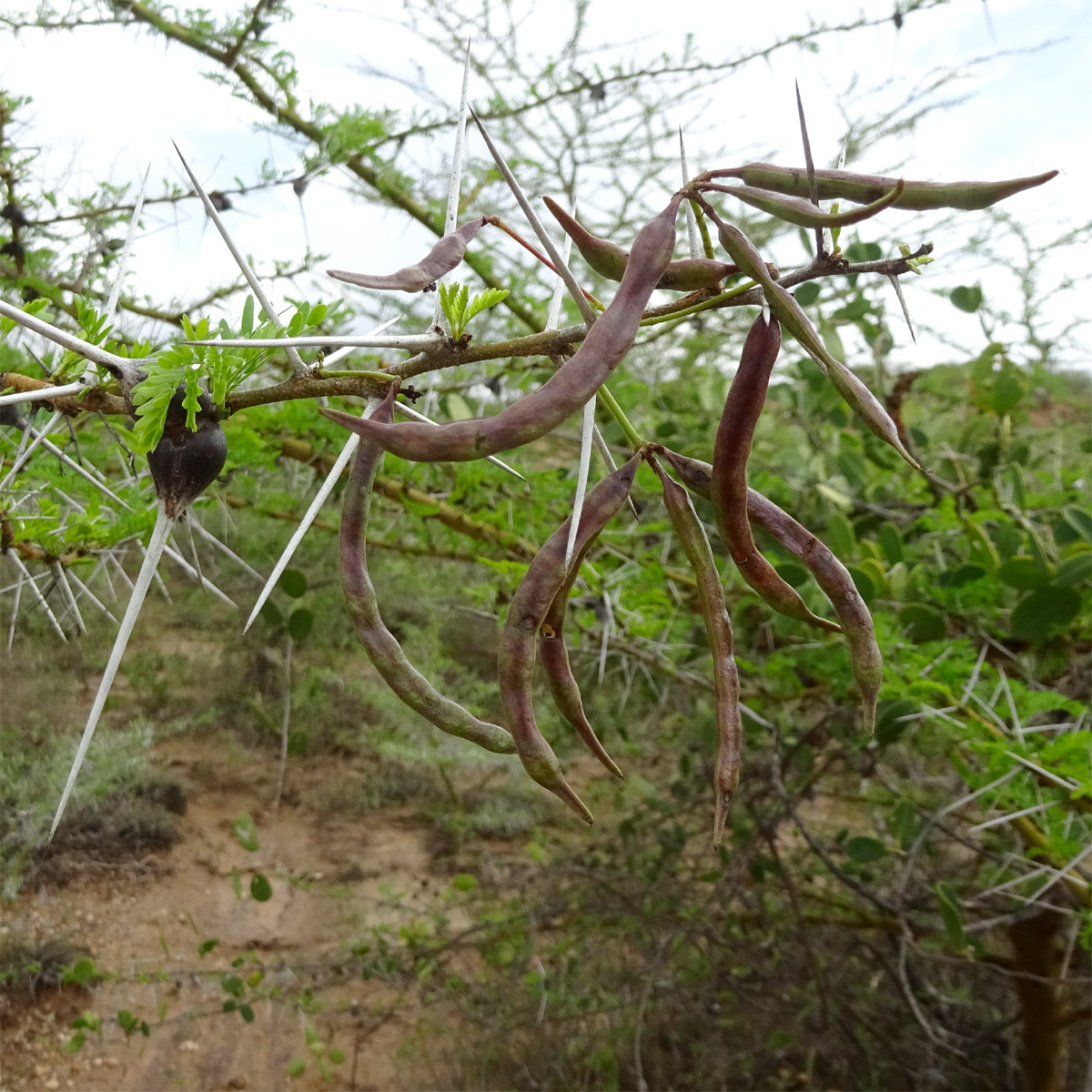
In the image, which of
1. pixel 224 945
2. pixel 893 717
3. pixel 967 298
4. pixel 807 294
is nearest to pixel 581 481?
pixel 893 717

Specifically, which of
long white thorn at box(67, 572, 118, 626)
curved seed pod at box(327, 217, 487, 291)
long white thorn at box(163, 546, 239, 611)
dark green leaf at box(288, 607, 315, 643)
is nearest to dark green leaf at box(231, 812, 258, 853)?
dark green leaf at box(288, 607, 315, 643)

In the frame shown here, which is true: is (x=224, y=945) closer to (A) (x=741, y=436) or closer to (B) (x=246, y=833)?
(B) (x=246, y=833)

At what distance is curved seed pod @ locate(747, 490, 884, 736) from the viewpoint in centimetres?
29

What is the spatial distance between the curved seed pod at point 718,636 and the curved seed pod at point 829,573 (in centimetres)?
1

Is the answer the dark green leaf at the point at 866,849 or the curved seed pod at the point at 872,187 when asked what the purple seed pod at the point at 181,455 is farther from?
the dark green leaf at the point at 866,849

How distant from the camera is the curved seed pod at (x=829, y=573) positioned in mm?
289

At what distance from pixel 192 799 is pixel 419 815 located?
1.74 ft

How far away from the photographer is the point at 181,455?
31 cm

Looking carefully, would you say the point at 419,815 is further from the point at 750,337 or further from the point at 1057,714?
the point at 750,337

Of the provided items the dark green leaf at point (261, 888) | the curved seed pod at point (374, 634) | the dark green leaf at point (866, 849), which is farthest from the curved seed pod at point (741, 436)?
the dark green leaf at point (261, 888)

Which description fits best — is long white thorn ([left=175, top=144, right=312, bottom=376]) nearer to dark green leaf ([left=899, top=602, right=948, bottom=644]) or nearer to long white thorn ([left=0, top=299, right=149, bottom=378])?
long white thorn ([left=0, top=299, right=149, bottom=378])

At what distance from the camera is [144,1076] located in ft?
4.36

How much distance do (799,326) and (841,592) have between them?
0.11 metres

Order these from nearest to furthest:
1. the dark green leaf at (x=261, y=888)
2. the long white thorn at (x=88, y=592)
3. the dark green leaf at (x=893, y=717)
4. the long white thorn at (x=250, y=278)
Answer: the long white thorn at (x=250, y=278) < the long white thorn at (x=88, y=592) < the dark green leaf at (x=893, y=717) < the dark green leaf at (x=261, y=888)
